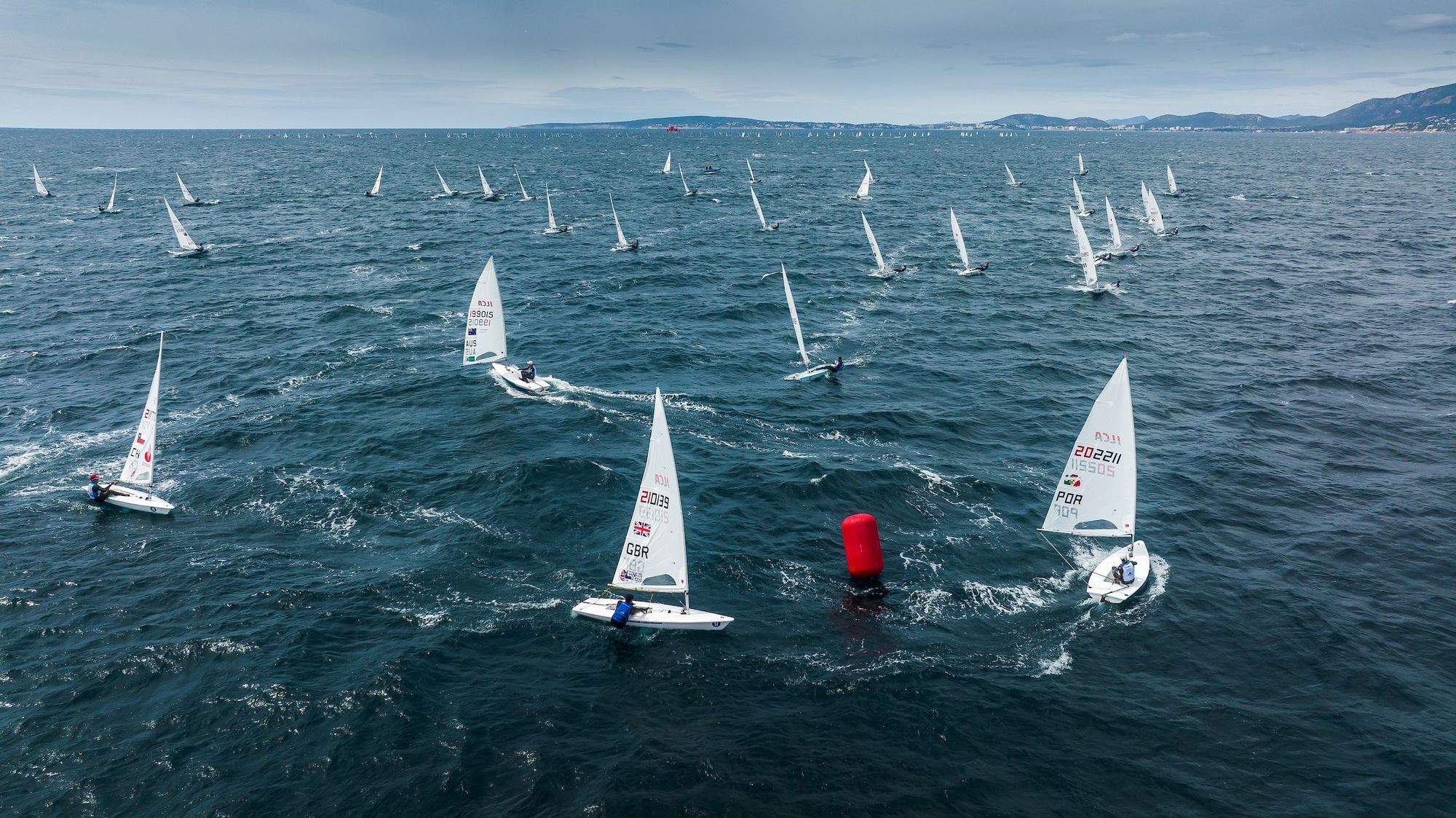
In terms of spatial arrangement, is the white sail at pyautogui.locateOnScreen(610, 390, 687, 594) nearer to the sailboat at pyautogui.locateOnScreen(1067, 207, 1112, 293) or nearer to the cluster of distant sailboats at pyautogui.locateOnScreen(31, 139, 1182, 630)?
the cluster of distant sailboats at pyautogui.locateOnScreen(31, 139, 1182, 630)

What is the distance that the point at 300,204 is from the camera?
153125 millimetres

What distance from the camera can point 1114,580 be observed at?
112ft

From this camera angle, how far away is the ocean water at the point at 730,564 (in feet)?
83.6

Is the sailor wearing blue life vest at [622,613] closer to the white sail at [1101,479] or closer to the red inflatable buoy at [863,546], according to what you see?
the red inflatable buoy at [863,546]

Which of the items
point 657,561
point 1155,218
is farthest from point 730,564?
point 1155,218

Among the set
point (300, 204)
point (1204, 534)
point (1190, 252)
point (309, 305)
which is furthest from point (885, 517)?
point (300, 204)

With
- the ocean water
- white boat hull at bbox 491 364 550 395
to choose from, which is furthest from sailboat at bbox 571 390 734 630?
white boat hull at bbox 491 364 550 395

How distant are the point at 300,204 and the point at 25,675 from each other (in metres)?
149

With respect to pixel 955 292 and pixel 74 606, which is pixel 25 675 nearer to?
pixel 74 606

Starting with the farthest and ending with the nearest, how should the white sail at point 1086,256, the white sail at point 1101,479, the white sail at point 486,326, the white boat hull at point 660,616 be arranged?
the white sail at point 1086,256, the white sail at point 486,326, the white sail at point 1101,479, the white boat hull at point 660,616

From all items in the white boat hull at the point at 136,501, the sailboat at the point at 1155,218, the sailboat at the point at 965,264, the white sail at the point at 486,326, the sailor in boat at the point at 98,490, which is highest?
the sailboat at the point at 1155,218

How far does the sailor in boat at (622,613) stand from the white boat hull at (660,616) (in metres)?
0.22

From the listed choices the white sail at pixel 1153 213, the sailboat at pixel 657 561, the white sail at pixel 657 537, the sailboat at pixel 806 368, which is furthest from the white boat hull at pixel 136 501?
the white sail at pixel 1153 213

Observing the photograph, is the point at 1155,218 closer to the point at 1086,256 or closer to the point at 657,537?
the point at 1086,256
